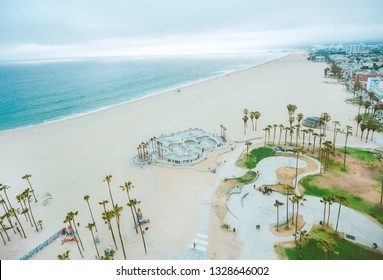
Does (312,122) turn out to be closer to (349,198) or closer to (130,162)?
(349,198)

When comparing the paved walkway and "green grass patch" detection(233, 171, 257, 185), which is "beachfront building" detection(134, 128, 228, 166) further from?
the paved walkway

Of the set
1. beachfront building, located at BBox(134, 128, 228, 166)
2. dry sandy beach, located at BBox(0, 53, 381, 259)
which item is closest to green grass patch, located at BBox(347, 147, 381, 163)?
dry sandy beach, located at BBox(0, 53, 381, 259)

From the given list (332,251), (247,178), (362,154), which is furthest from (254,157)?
(332,251)

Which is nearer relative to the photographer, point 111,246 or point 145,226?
point 111,246

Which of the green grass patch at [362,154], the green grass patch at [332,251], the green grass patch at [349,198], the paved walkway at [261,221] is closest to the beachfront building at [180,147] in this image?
the paved walkway at [261,221]

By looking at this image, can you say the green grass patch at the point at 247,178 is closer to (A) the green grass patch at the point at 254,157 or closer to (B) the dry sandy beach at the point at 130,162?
(A) the green grass patch at the point at 254,157

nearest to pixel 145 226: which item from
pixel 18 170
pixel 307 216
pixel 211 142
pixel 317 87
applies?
pixel 307 216
